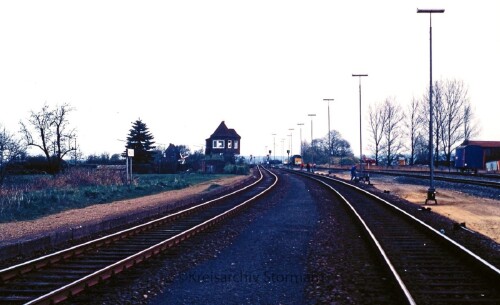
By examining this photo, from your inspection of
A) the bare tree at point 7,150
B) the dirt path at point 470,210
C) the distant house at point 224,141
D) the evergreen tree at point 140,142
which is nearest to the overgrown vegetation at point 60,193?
the bare tree at point 7,150

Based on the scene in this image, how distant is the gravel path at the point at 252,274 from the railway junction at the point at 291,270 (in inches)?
0.6

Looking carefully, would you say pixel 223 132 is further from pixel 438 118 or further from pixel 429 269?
pixel 429 269

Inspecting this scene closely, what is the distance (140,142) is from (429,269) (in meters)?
70.5

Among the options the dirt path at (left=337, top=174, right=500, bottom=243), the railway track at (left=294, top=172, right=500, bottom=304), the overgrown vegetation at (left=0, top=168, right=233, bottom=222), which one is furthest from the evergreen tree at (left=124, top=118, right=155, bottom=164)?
the railway track at (left=294, top=172, right=500, bottom=304)

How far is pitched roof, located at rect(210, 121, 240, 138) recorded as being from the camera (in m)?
118

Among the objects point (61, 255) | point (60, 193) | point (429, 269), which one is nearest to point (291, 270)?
point (429, 269)

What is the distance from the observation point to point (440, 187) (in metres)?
34.6

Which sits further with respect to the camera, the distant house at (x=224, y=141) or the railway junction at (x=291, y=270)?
the distant house at (x=224, y=141)

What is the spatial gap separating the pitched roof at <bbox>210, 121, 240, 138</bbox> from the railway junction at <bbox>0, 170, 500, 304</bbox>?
4068 inches

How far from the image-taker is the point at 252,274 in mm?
8852

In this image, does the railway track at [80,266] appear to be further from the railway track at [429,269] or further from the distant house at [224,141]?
the distant house at [224,141]

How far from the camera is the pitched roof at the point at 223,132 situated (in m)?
118

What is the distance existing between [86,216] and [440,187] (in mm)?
25289

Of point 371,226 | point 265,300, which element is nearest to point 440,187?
point 371,226
